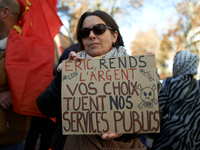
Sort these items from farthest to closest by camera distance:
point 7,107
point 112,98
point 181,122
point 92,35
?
point 181,122, point 7,107, point 92,35, point 112,98

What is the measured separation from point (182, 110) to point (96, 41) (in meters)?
1.75

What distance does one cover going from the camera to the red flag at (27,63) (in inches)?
63.5

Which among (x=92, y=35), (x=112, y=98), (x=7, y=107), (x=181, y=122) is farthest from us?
(x=181, y=122)

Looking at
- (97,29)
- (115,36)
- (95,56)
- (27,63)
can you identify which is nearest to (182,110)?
(115,36)

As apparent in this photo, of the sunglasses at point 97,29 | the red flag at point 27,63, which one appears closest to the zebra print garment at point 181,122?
the sunglasses at point 97,29

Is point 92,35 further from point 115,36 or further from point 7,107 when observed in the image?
point 7,107

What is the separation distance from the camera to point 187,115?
8.21 feet

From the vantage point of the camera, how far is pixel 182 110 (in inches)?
100.0

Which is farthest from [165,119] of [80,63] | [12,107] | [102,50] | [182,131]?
[12,107]

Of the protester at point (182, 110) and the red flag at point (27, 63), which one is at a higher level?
the red flag at point (27, 63)

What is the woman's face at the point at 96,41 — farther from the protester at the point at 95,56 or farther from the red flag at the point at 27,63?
the red flag at the point at 27,63

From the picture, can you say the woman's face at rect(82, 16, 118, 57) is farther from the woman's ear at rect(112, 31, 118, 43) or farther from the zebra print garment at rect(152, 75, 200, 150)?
the zebra print garment at rect(152, 75, 200, 150)

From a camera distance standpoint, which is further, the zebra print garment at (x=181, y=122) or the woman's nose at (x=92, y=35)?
the zebra print garment at (x=181, y=122)

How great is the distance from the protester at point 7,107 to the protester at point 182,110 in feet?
6.02
